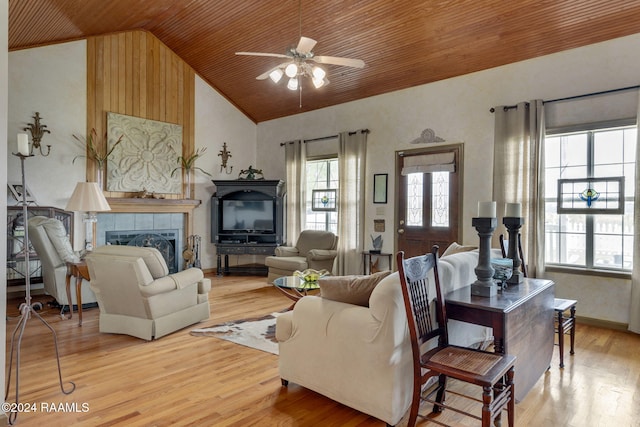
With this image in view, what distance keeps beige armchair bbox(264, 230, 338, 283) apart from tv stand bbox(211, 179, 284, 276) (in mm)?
724

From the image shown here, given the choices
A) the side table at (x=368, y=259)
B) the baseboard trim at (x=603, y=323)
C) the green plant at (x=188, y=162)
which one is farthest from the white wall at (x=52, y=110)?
the baseboard trim at (x=603, y=323)

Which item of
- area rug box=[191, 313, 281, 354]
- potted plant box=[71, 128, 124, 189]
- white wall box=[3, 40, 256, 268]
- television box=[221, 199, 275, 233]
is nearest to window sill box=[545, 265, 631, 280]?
area rug box=[191, 313, 281, 354]

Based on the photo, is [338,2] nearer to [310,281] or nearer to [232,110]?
[310,281]

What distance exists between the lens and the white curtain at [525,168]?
15.6 ft

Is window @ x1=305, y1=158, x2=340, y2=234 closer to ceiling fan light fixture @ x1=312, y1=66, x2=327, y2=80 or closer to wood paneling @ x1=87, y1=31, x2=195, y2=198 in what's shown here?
wood paneling @ x1=87, y1=31, x2=195, y2=198

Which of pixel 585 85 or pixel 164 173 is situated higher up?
pixel 585 85

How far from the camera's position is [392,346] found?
2264mm

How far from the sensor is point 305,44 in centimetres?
351

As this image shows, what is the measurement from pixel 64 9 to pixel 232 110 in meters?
3.42

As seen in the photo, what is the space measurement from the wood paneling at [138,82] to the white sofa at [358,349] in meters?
5.09

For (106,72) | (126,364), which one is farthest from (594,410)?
(106,72)

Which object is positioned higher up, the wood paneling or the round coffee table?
the wood paneling

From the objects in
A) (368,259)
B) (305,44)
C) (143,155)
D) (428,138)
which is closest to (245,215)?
(143,155)

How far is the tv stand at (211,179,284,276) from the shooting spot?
7.49 m
